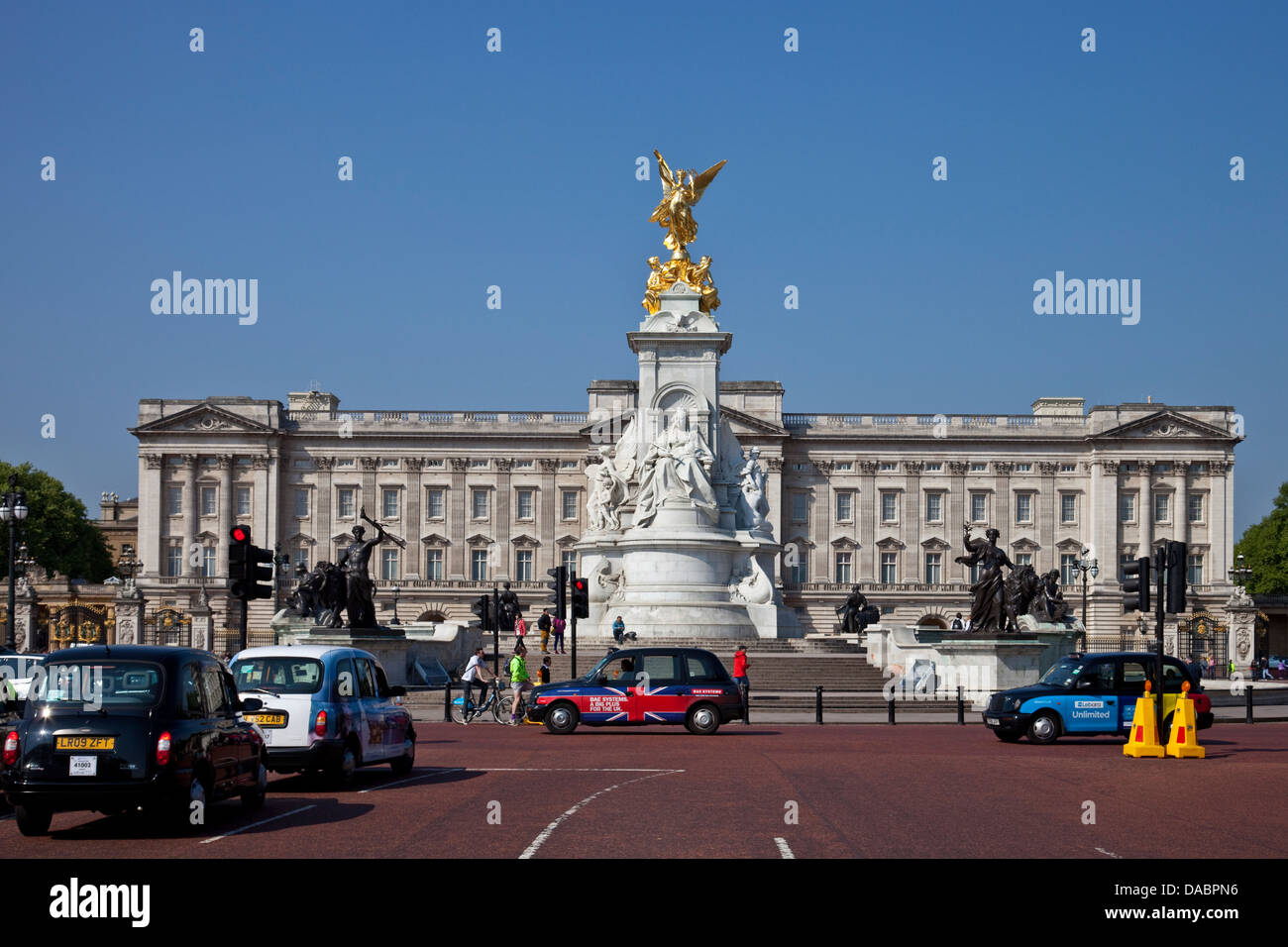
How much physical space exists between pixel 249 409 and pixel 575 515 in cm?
2476

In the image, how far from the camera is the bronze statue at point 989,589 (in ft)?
131

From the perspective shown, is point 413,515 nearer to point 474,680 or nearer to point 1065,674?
point 474,680

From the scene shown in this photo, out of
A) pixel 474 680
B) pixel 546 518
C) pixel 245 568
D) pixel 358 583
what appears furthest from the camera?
pixel 546 518

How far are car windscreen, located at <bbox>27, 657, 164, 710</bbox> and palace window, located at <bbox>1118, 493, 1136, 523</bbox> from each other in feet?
350

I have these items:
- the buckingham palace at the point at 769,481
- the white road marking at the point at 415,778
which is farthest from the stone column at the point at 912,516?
the white road marking at the point at 415,778

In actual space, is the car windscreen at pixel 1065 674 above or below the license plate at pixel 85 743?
below

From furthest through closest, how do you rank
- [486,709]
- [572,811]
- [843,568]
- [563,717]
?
[843,568] → [486,709] → [563,717] → [572,811]

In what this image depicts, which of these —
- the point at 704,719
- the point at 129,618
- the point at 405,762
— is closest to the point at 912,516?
the point at 129,618

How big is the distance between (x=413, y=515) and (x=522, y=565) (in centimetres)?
874

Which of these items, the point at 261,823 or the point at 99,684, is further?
the point at 261,823

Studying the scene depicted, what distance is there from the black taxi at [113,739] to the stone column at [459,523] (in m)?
99.2

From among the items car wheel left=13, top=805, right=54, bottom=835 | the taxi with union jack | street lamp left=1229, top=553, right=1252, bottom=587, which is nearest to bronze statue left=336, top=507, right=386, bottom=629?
the taxi with union jack

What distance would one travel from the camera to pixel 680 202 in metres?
56.8

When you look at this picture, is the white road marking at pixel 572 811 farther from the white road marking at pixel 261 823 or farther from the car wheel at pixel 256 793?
the car wheel at pixel 256 793
